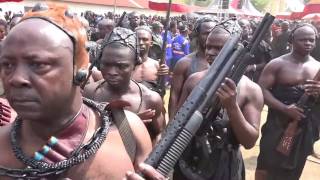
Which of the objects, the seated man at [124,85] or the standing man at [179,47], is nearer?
the seated man at [124,85]

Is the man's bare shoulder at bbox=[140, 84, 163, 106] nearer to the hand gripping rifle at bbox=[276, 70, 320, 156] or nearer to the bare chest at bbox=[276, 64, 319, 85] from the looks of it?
the hand gripping rifle at bbox=[276, 70, 320, 156]

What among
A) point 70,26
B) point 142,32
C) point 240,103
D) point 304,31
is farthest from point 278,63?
point 70,26

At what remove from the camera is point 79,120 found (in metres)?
1.84

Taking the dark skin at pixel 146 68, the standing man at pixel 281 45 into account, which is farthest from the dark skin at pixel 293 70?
the standing man at pixel 281 45

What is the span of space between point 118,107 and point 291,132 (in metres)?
2.95

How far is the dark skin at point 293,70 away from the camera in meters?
4.68

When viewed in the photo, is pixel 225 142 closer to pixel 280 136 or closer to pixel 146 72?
pixel 280 136

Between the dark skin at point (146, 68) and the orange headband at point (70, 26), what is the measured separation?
3.06 m

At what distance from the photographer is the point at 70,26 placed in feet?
5.72

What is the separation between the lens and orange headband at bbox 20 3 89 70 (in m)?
1.72

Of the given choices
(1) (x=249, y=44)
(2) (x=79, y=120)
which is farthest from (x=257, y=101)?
(2) (x=79, y=120)

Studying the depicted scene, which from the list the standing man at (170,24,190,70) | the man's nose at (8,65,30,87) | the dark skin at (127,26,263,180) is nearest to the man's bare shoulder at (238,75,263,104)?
the dark skin at (127,26,263,180)

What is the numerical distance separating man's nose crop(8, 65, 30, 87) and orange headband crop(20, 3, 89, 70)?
21 cm

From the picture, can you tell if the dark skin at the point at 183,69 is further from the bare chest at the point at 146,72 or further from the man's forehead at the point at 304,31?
the man's forehead at the point at 304,31
